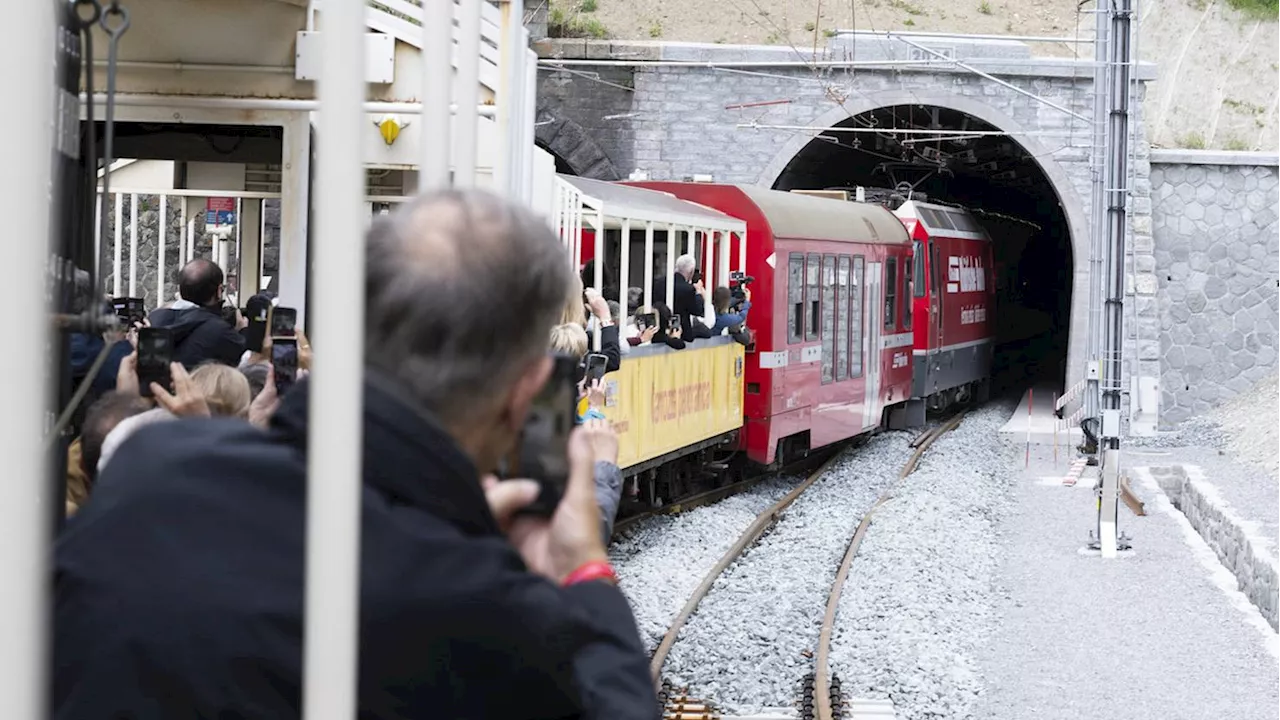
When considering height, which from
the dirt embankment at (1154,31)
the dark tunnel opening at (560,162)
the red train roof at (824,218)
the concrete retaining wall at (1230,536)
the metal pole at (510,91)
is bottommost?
the concrete retaining wall at (1230,536)

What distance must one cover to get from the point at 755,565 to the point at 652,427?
1333 millimetres

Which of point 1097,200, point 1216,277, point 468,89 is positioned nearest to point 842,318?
point 1097,200

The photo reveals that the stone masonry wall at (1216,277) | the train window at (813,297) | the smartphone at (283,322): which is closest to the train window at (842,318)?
the train window at (813,297)

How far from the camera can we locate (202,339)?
6.59 metres

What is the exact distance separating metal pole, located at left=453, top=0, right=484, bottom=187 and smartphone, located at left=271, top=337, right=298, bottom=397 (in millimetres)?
2452

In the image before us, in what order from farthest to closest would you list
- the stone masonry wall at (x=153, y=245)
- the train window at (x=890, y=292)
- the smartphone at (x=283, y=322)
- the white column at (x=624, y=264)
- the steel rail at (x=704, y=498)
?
the stone masonry wall at (x=153, y=245) → the train window at (x=890, y=292) → the steel rail at (x=704, y=498) → the white column at (x=624, y=264) → the smartphone at (x=283, y=322)

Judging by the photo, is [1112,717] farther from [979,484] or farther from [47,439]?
[979,484]

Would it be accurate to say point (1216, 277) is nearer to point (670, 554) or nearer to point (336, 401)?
point (670, 554)

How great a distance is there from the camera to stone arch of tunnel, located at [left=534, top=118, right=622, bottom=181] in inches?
1093

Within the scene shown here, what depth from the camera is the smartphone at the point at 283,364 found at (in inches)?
208

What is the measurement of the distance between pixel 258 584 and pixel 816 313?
1624cm

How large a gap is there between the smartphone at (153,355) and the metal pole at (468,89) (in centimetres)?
160

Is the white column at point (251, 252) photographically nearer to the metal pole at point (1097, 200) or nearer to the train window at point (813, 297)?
the train window at point (813, 297)

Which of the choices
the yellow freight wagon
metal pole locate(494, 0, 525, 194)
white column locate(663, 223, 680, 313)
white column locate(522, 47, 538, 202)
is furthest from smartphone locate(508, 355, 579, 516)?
white column locate(663, 223, 680, 313)
